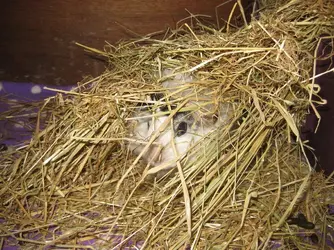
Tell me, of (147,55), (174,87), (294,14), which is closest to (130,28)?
(147,55)

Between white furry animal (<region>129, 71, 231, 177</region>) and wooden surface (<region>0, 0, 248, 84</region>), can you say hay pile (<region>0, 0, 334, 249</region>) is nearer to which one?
white furry animal (<region>129, 71, 231, 177</region>)

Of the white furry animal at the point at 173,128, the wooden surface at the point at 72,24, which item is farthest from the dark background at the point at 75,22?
the white furry animal at the point at 173,128

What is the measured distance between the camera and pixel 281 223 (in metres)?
1.13

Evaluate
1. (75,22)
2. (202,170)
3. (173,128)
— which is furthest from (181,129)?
(75,22)

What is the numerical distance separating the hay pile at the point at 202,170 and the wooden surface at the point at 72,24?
0.51 meters

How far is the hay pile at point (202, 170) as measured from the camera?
1.14 metres

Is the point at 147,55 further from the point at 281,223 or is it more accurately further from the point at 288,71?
the point at 281,223

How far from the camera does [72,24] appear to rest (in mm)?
1847

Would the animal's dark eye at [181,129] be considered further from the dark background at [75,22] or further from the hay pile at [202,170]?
the dark background at [75,22]

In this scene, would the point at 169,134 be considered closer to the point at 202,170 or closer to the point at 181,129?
the point at 181,129

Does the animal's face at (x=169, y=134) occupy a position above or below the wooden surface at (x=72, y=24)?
below

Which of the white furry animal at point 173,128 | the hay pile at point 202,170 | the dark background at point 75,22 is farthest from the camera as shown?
the dark background at point 75,22

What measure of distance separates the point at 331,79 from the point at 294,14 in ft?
0.98

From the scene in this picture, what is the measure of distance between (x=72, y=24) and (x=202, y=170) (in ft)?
3.71
